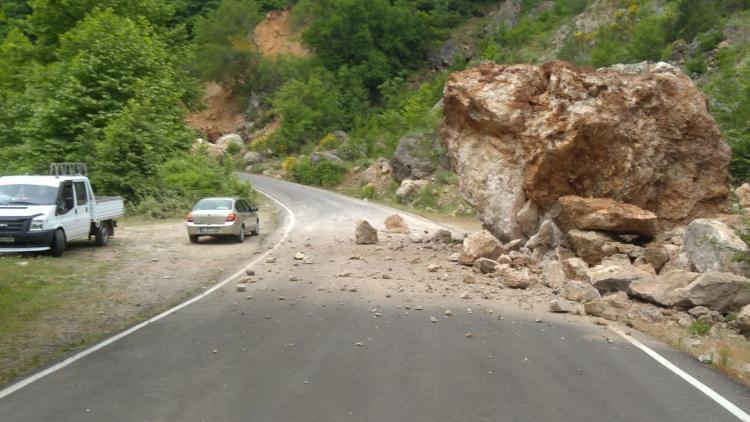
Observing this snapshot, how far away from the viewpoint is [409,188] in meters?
39.9

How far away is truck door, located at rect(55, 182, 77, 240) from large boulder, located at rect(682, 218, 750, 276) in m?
14.7

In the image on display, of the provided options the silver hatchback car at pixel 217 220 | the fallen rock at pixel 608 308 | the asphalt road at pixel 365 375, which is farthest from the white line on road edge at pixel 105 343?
the fallen rock at pixel 608 308

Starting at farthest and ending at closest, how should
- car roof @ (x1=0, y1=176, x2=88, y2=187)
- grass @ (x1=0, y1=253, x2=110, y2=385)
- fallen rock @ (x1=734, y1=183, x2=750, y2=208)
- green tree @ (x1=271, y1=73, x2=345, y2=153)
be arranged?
green tree @ (x1=271, y1=73, x2=345, y2=153), fallen rock @ (x1=734, y1=183, x2=750, y2=208), car roof @ (x1=0, y1=176, x2=88, y2=187), grass @ (x1=0, y1=253, x2=110, y2=385)

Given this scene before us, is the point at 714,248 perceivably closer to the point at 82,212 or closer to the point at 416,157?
the point at 82,212

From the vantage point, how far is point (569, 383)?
22.7ft

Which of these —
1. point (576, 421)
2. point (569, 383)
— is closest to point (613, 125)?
point (569, 383)

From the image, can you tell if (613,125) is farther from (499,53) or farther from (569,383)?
(499,53)

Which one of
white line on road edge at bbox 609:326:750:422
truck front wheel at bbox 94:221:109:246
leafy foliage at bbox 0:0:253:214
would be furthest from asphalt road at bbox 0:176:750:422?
leafy foliage at bbox 0:0:253:214

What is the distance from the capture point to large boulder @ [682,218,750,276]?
12258 mm

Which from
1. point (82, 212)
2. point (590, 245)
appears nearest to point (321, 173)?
point (82, 212)

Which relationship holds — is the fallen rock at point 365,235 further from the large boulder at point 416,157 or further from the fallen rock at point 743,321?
the large boulder at point 416,157

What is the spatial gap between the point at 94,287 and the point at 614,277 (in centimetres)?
1018

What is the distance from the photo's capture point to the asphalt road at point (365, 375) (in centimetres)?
599

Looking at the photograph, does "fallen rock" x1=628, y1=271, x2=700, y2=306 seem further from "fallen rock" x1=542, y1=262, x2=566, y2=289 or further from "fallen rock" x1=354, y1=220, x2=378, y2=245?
"fallen rock" x1=354, y1=220, x2=378, y2=245
